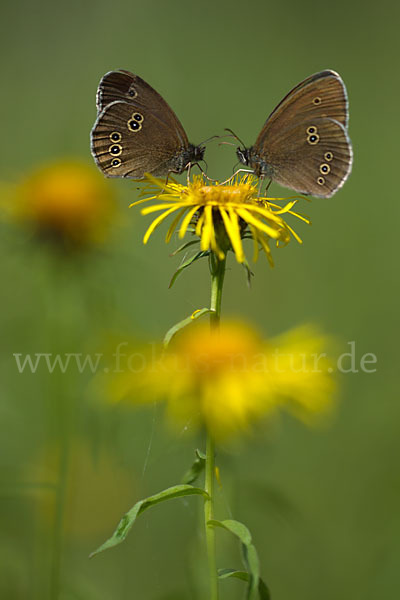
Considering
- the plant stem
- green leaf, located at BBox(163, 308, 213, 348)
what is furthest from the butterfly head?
green leaf, located at BBox(163, 308, 213, 348)

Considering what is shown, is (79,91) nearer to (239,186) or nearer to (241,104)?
(241,104)

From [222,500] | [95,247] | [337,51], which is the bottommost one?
[222,500]

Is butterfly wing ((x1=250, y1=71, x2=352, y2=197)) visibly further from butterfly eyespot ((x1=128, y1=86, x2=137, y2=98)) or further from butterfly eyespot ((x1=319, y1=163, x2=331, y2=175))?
butterfly eyespot ((x1=128, y1=86, x2=137, y2=98))

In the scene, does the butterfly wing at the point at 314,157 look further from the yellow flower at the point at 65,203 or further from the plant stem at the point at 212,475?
the yellow flower at the point at 65,203

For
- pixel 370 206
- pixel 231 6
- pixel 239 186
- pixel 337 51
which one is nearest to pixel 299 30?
pixel 337 51

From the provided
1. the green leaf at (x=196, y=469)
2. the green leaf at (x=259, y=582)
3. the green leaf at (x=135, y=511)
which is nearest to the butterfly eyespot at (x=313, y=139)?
the green leaf at (x=196, y=469)

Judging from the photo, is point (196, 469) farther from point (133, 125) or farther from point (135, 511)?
point (133, 125)

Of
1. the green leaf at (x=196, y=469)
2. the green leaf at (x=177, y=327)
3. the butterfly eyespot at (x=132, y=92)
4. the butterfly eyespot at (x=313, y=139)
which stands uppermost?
the butterfly eyespot at (x=132, y=92)
